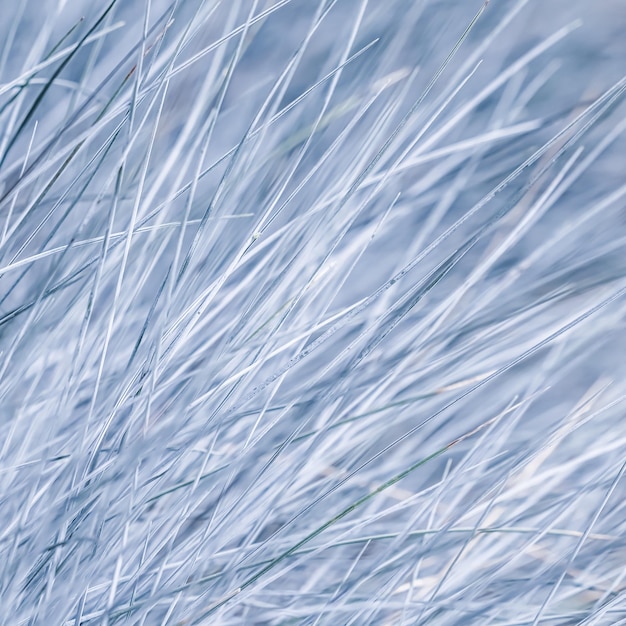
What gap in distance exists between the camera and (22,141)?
0.54 metres

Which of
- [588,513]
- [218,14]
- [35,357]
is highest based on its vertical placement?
[218,14]

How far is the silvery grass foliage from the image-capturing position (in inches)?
13.1

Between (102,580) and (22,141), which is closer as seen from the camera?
(102,580)

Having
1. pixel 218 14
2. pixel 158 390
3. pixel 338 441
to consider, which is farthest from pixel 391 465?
pixel 218 14

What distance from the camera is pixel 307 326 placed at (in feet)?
1.34

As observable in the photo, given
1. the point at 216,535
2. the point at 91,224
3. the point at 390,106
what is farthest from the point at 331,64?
the point at 216,535

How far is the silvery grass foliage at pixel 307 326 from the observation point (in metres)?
0.33

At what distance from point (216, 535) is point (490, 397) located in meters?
0.24

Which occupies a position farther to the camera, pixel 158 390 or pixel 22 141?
pixel 22 141

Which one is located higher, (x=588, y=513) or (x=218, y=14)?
(x=218, y=14)

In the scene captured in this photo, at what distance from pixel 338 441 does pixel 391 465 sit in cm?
6

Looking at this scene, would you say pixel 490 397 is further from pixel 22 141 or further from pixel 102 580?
pixel 22 141

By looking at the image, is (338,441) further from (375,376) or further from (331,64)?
(331,64)

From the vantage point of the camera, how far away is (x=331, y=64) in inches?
17.6
